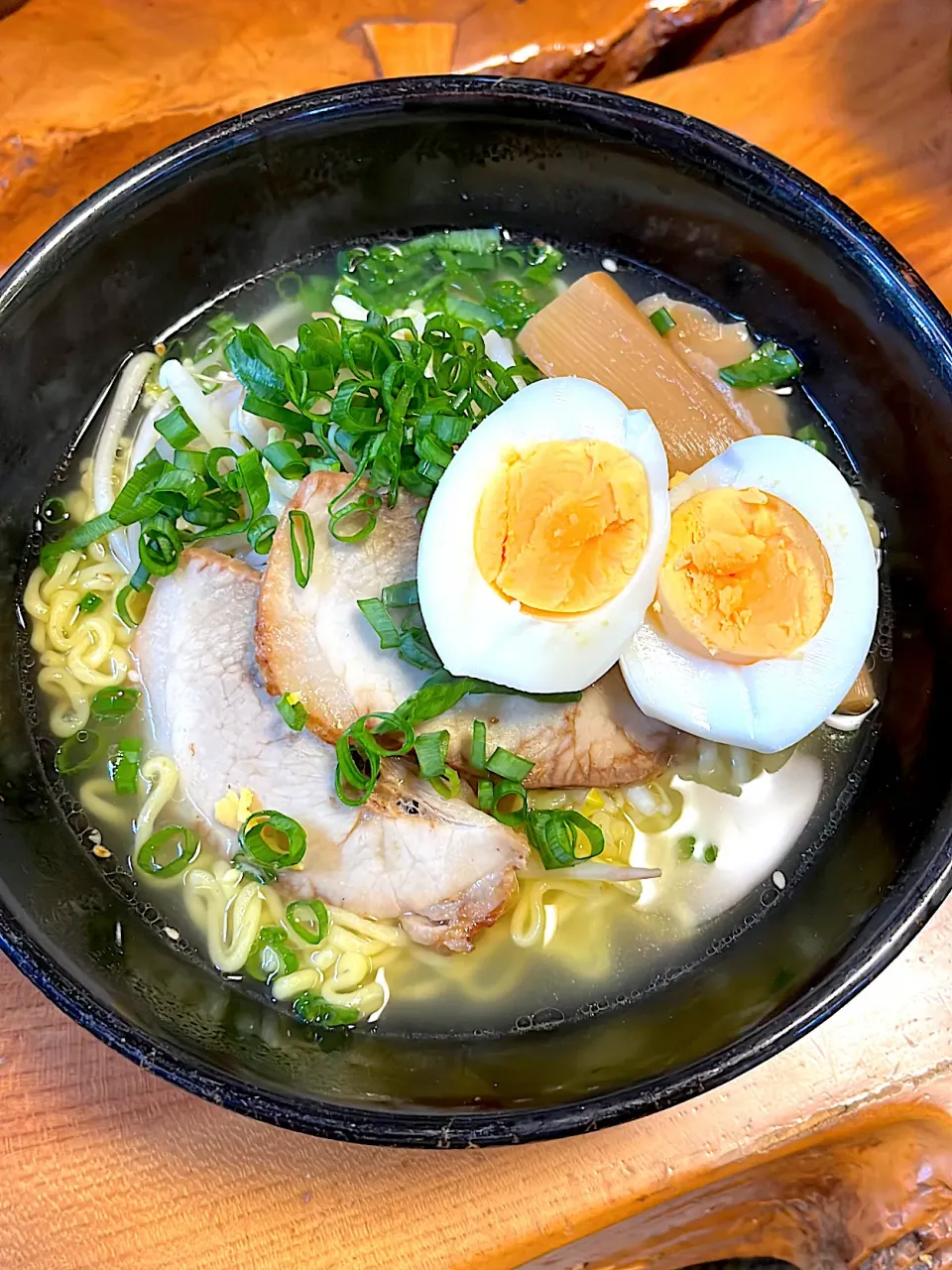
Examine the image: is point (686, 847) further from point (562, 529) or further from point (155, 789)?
point (155, 789)

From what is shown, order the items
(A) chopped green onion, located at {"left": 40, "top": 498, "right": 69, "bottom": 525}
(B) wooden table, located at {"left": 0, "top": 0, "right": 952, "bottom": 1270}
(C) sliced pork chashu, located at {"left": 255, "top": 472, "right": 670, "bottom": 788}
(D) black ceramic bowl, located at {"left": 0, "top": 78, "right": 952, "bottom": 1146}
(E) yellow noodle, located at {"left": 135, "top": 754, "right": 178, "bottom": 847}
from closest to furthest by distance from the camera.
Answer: (D) black ceramic bowl, located at {"left": 0, "top": 78, "right": 952, "bottom": 1146} → (B) wooden table, located at {"left": 0, "top": 0, "right": 952, "bottom": 1270} → (C) sliced pork chashu, located at {"left": 255, "top": 472, "right": 670, "bottom": 788} → (E) yellow noodle, located at {"left": 135, "top": 754, "right": 178, "bottom": 847} → (A) chopped green onion, located at {"left": 40, "top": 498, "right": 69, "bottom": 525}

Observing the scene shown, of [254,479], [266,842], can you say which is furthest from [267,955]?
[254,479]

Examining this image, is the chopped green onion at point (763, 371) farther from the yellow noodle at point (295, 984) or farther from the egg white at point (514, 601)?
the yellow noodle at point (295, 984)

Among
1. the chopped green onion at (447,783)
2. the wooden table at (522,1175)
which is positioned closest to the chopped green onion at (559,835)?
the chopped green onion at (447,783)

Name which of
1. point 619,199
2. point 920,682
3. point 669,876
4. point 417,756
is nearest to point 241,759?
point 417,756

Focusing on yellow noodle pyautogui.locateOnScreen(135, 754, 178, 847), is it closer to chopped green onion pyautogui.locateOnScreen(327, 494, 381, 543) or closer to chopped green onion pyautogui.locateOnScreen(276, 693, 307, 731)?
chopped green onion pyautogui.locateOnScreen(276, 693, 307, 731)

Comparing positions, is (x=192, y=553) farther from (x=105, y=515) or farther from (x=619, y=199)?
(x=619, y=199)

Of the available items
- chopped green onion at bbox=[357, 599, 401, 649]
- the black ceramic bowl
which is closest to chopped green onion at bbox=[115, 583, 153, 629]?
the black ceramic bowl
